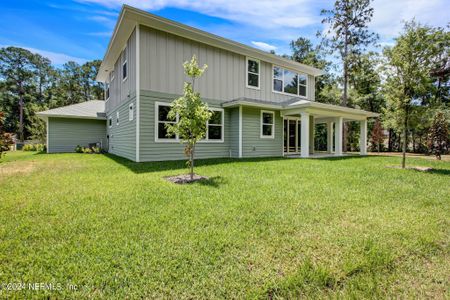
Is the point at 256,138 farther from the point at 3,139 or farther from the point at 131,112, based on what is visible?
the point at 3,139

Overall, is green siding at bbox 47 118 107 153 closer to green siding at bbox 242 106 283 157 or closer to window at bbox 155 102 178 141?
window at bbox 155 102 178 141

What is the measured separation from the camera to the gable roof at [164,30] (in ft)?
28.2

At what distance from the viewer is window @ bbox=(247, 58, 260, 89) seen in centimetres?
1249

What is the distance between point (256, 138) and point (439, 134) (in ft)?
25.8

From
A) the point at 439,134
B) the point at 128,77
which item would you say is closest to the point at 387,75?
the point at 439,134

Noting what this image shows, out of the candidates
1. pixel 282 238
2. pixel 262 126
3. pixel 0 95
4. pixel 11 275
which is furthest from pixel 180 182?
pixel 0 95

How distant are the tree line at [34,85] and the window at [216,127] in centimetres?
2848

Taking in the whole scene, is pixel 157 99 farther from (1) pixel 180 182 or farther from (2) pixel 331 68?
(2) pixel 331 68

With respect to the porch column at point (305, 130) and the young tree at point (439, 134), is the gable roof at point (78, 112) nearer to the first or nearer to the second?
the porch column at point (305, 130)

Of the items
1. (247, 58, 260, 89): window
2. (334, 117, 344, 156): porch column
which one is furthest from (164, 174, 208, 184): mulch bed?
(334, 117, 344, 156): porch column

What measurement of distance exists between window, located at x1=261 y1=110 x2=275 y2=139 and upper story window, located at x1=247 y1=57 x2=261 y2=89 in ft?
5.45

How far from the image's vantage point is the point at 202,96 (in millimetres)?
10781

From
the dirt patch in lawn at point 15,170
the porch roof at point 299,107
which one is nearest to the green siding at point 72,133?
the dirt patch in lawn at point 15,170

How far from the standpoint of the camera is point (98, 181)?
19.2ft
